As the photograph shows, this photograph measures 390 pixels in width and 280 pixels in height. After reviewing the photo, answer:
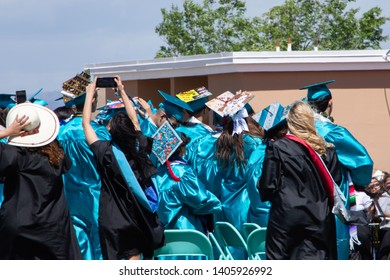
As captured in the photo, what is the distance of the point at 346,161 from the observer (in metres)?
7.25

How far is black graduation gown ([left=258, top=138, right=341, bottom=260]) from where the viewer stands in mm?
6531

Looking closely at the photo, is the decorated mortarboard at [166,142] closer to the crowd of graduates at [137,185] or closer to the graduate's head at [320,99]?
the crowd of graduates at [137,185]

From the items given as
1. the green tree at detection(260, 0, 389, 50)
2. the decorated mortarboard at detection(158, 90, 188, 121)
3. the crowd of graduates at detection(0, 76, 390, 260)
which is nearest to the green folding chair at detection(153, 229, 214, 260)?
the crowd of graduates at detection(0, 76, 390, 260)

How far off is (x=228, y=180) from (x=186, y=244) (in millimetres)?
2080

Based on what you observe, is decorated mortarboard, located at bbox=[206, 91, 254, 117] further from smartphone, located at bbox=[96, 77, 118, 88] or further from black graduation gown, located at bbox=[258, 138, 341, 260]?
black graduation gown, located at bbox=[258, 138, 341, 260]

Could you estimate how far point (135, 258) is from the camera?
6938 mm

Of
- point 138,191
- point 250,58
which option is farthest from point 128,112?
point 250,58

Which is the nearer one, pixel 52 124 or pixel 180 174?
pixel 52 124

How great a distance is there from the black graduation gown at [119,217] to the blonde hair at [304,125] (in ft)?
4.04

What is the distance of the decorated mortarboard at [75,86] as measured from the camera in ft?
30.1

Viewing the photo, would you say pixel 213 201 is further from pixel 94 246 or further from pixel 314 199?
pixel 314 199

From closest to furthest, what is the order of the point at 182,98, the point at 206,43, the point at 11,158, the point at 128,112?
the point at 11,158
the point at 128,112
the point at 182,98
the point at 206,43

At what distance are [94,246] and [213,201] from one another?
1245 millimetres

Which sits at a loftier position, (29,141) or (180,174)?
(29,141)
